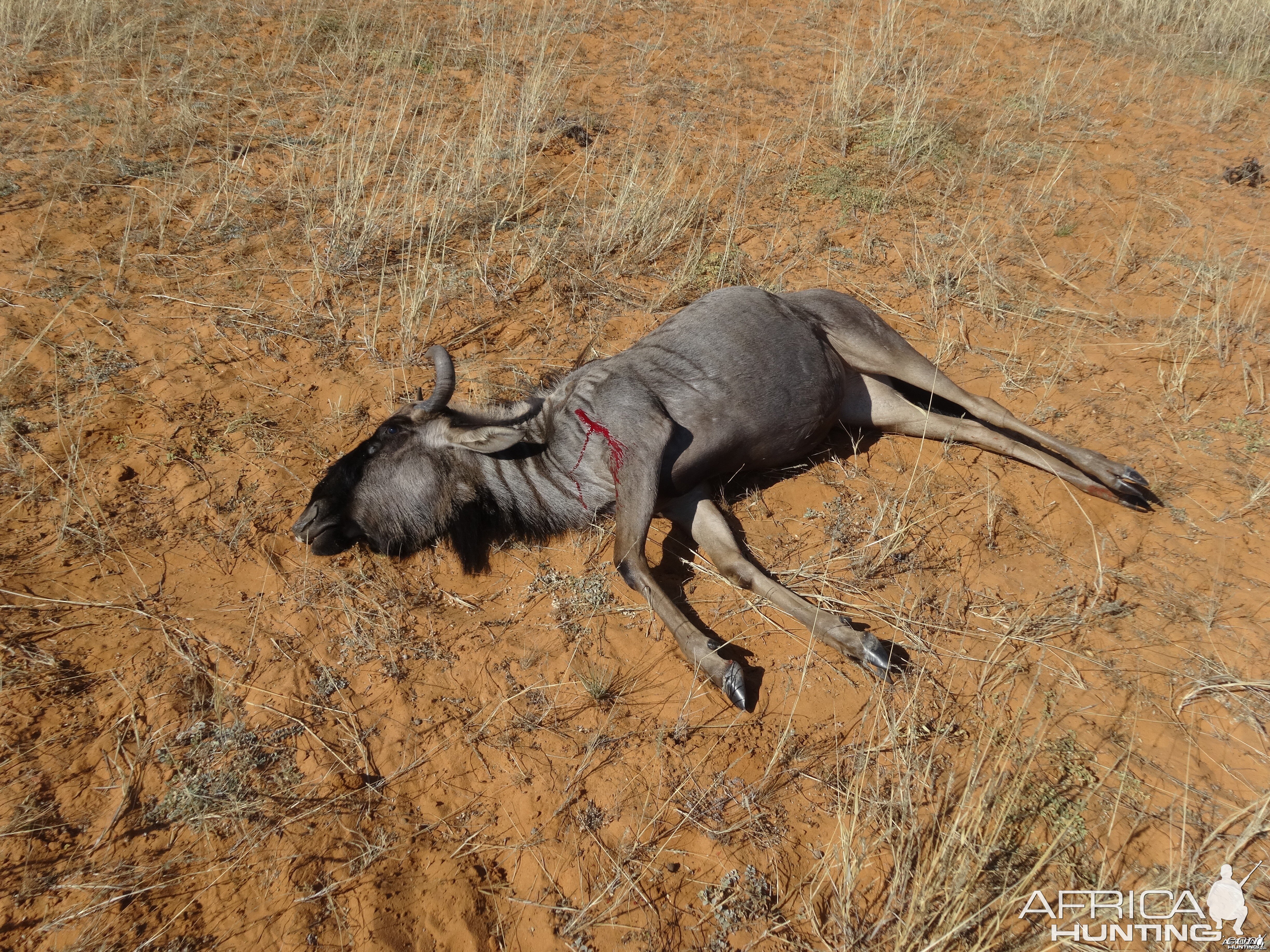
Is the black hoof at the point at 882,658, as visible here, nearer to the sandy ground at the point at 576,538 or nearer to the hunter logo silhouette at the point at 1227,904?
the sandy ground at the point at 576,538

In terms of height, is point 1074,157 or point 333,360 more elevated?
point 1074,157

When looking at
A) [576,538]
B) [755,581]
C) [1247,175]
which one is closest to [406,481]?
[576,538]

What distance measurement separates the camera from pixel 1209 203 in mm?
6898

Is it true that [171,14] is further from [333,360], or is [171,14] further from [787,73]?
[787,73]

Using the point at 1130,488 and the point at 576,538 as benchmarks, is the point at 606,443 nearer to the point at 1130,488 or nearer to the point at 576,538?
the point at 576,538

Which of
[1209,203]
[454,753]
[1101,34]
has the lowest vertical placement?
[454,753]

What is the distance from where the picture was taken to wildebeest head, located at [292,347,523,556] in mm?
4016

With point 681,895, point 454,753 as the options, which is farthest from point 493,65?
point 681,895

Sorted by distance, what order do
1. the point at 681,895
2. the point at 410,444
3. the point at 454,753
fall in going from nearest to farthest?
1. the point at 681,895
2. the point at 454,753
3. the point at 410,444

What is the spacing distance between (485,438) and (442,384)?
0.43m

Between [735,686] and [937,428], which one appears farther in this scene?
[937,428]

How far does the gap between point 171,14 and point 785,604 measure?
959cm

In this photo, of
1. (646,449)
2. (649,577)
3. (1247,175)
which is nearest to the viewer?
(649,577)

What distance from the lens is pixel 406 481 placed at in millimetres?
4254
